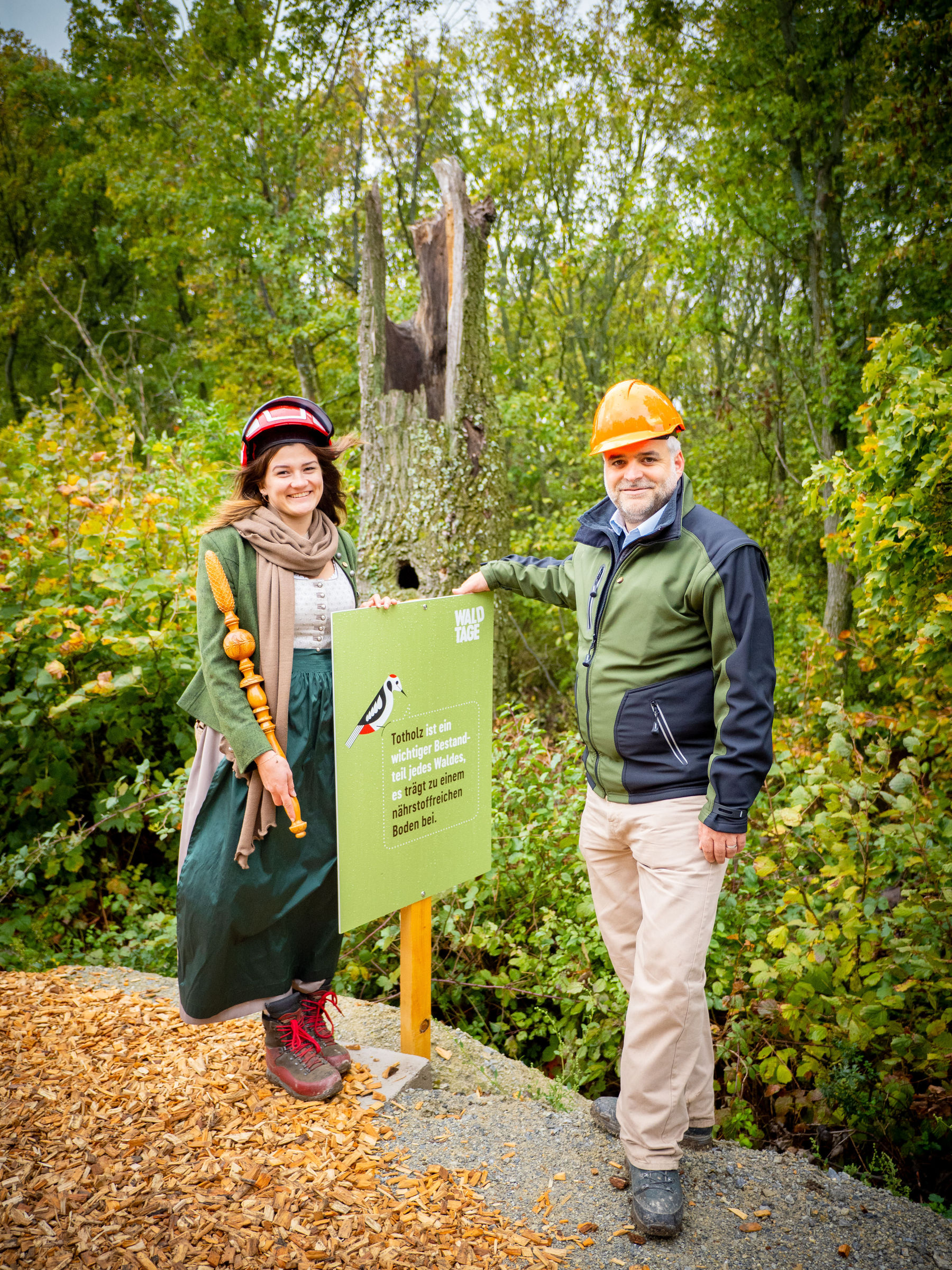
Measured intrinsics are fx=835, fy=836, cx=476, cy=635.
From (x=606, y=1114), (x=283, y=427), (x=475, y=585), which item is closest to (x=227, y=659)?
(x=283, y=427)

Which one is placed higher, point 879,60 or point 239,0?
point 239,0

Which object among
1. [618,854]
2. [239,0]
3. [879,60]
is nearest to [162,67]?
[239,0]

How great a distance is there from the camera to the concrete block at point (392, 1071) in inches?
109

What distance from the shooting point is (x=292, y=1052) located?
2787 mm

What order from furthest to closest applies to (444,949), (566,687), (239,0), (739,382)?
(239,0), (739,382), (566,687), (444,949)

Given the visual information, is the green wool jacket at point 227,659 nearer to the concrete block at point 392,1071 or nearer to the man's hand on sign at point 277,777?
the man's hand on sign at point 277,777

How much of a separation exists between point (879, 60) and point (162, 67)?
1236cm

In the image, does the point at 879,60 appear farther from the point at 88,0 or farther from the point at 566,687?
the point at 88,0

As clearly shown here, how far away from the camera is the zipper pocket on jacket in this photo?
7.79 feet

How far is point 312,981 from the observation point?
2.84m

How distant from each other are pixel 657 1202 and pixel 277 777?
1.58 m

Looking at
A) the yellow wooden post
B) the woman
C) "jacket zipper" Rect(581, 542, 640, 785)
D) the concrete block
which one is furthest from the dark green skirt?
"jacket zipper" Rect(581, 542, 640, 785)

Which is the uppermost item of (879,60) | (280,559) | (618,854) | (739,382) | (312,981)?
(879,60)

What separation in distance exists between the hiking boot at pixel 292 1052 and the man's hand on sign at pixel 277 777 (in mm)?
792
